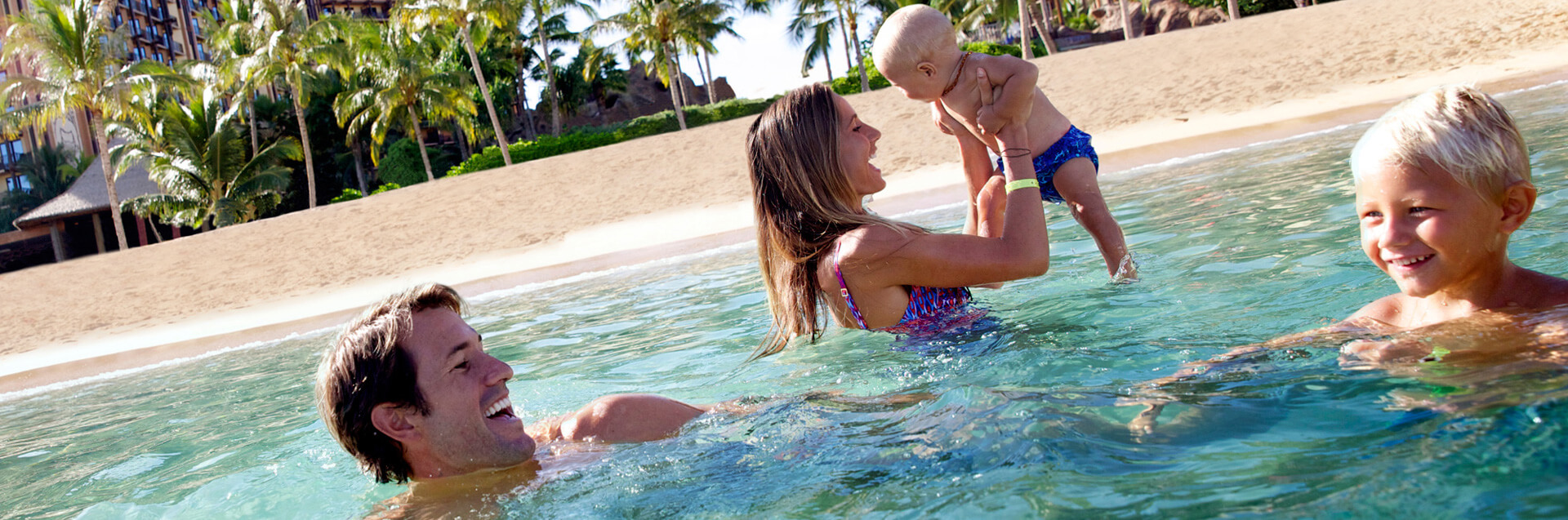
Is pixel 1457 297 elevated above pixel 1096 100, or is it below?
below

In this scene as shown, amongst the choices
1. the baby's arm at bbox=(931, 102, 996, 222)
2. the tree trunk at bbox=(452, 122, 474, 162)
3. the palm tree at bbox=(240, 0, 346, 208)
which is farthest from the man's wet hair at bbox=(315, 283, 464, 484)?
the tree trunk at bbox=(452, 122, 474, 162)

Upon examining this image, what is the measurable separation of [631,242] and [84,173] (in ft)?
101

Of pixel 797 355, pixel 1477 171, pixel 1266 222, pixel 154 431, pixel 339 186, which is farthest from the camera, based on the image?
pixel 339 186

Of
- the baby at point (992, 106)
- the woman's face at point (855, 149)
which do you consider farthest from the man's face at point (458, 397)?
the baby at point (992, 106)

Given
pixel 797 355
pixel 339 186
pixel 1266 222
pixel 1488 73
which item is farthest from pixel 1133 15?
pixel 797 355

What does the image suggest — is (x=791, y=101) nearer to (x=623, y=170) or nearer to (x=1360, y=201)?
(x=1360, y=201)

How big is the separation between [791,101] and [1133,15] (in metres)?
43.1

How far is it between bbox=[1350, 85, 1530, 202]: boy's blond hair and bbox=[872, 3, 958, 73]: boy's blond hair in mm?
2031

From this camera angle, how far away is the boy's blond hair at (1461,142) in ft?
7.42

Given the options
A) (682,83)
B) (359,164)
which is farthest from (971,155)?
(682,83)

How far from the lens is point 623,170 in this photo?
2230 cm

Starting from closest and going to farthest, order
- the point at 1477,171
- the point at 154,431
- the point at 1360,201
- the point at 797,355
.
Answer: the point at 1477,171 → the point at 1360,201 → the point at 797,355 → the point at 154,431

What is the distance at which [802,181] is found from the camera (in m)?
3.57

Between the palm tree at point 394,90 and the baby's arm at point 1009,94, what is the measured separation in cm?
3275
